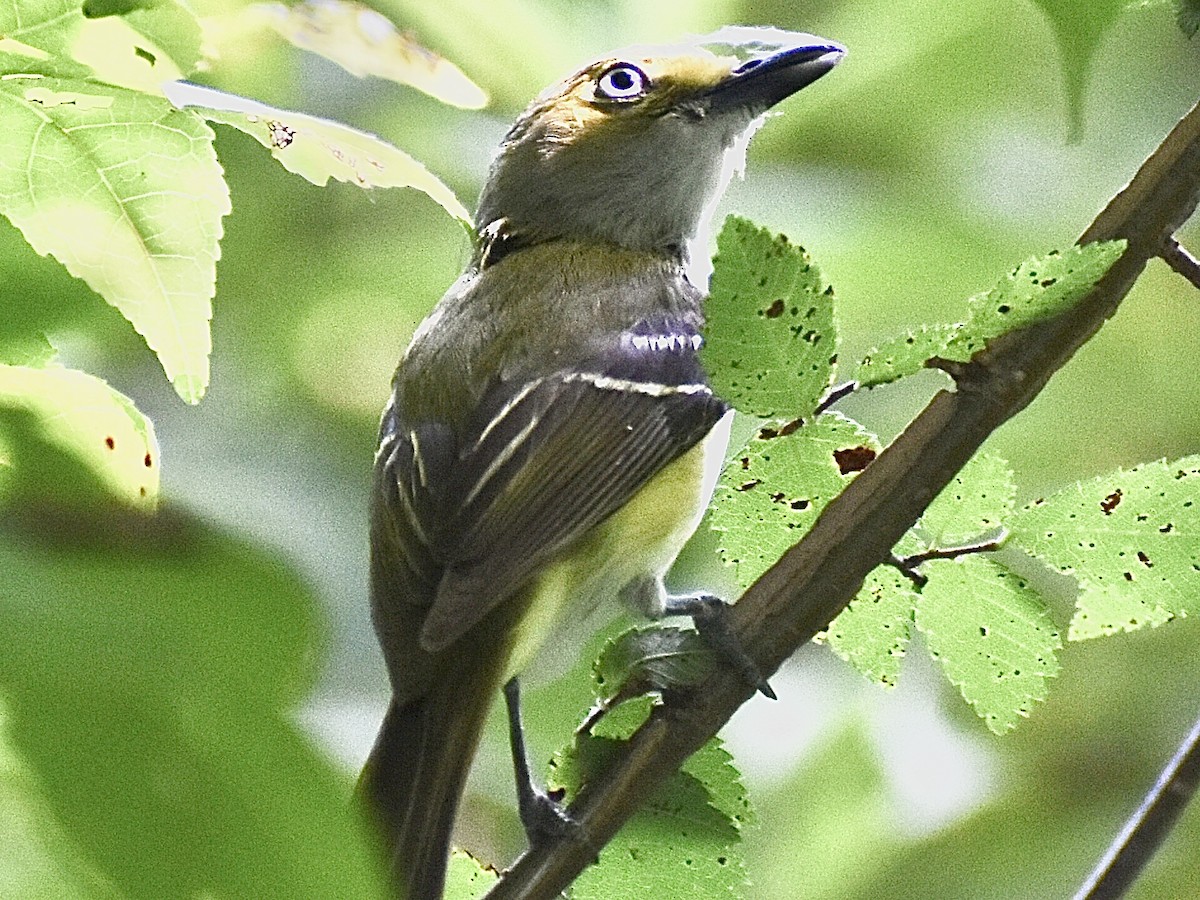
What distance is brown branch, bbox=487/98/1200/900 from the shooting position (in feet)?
1.90

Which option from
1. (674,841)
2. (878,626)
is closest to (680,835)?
(674,841)

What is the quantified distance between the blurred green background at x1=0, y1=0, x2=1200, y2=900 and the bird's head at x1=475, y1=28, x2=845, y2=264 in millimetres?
41

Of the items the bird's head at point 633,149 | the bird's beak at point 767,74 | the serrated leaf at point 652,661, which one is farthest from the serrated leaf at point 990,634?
the bird's head at point 633,149

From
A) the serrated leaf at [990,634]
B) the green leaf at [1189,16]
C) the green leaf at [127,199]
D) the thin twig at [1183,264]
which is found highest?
the green leaf at [1189,16]

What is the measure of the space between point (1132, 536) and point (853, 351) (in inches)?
38.9

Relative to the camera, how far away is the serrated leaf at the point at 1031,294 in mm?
484

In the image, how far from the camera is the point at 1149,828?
24.9 inches

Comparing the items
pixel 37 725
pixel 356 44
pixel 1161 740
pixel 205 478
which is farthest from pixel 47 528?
pixel 1161 740

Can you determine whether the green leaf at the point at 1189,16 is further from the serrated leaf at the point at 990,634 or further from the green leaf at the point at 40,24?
the green leaf at the point at 40,24

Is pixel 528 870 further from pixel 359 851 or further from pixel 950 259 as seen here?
pixel 950 259

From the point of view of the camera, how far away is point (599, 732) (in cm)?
69

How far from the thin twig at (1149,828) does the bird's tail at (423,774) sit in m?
0.31

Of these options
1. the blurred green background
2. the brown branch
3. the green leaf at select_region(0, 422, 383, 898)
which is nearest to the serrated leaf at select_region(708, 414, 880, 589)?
the brown branch

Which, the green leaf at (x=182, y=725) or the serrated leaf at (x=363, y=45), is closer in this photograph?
the green leaf at (x=182, y=725)
